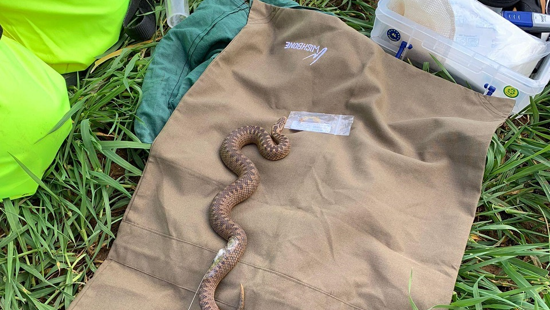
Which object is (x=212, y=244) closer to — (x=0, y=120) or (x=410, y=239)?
(x=410, y=239)

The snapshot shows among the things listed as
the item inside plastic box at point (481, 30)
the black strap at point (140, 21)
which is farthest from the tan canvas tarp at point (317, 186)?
the black strap at point (140, 21)

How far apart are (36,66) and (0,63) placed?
1.24 feet

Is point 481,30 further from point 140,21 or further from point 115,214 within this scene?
Answer: point 115,214

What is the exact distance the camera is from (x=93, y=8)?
453cm

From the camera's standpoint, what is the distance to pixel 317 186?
3797 mm

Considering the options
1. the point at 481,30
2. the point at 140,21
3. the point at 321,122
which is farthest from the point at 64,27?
the point at 481,30

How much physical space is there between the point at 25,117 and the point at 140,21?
2.19 metres

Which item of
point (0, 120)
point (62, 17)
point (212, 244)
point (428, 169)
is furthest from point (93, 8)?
point (428, 169)

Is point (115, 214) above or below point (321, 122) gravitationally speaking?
below

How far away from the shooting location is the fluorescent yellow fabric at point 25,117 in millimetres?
3535

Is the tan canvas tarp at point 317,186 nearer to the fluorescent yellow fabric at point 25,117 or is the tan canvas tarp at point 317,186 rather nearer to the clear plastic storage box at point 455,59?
the clear plastic storage box at point 455,59

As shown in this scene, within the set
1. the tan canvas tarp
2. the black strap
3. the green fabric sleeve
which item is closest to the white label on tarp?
the tan canvas tarp

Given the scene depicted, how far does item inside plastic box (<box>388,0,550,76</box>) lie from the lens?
4.38m

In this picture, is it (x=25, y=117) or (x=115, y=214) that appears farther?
(x=115, y=214)
